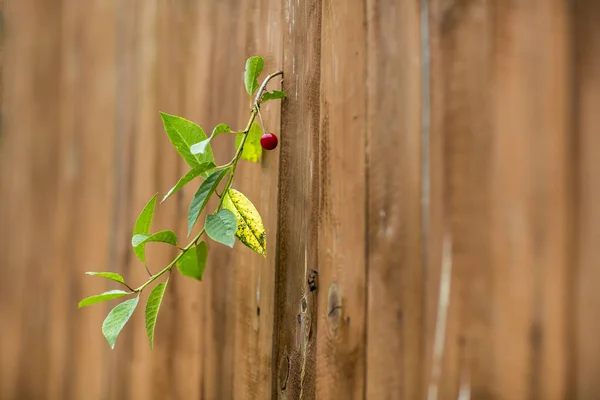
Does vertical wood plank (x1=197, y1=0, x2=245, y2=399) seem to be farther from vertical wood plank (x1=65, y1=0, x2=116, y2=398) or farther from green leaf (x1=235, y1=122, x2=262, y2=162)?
vertical wood plank (x1=65, y1=0, x2=116, y2=398)

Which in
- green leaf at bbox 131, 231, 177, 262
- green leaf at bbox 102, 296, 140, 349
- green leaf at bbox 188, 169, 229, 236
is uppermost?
green leaf at bbox 188, 169, 229, 236

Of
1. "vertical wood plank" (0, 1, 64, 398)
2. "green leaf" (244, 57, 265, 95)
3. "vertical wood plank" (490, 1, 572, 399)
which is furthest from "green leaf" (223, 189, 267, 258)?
"vertical wood plank" (0, 1, 64, 398)

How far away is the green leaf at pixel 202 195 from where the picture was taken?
0.58 meters

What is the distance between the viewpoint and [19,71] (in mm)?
994

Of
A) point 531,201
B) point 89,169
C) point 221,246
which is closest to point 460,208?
point 531,201

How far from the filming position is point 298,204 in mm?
659

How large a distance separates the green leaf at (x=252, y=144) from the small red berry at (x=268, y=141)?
3 centimetres

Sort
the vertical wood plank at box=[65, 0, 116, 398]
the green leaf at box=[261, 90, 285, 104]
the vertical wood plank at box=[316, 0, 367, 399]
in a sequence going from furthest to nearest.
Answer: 1. the vertical wood plank at box=[65, 0, 116, 398]
2. the green leaf at box=[261, 90, 285, 104]
3. the vertical wood plank at box=[316, 0, 367, 399]

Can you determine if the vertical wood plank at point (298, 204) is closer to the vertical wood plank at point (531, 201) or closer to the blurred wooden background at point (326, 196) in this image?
the blurred wooden background at point (326, 196)

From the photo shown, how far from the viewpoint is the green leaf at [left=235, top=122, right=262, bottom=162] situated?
2.25 ft

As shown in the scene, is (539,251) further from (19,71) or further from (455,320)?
(19,71)

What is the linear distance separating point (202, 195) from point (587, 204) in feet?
1.27

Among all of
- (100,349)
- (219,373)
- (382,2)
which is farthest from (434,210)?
(100,349)

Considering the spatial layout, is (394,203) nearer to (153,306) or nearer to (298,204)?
(298,204)
